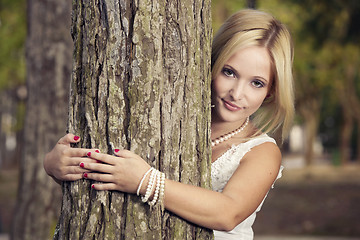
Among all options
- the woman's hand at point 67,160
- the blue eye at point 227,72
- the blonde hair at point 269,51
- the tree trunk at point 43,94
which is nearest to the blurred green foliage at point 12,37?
the tree trunk at point 43,94

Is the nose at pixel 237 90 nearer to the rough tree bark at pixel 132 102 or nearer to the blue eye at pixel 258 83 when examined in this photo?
the blue eye at pixel 258 83

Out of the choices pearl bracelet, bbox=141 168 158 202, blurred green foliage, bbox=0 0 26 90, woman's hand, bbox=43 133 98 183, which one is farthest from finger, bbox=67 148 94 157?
blurred green foliage, bbox=0 0 26 90

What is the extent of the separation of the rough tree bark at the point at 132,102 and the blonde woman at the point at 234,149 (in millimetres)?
75

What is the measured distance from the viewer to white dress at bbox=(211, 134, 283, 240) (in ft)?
9.10

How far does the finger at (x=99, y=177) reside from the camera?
2180 millimetres

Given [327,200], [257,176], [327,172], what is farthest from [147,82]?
[327,172]

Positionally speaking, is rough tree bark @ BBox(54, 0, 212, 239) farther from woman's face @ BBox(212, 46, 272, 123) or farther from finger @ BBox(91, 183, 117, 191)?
woman's face @ BBox(212, 46, 272, 123)

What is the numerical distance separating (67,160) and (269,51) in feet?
3.84

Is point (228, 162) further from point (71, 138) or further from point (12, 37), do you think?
point (12, 37)

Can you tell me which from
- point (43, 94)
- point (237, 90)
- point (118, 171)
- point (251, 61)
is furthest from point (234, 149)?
point (43, 94)

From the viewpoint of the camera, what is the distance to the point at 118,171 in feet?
7.15

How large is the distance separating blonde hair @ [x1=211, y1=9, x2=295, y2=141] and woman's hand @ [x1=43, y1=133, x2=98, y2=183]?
34.6 inches

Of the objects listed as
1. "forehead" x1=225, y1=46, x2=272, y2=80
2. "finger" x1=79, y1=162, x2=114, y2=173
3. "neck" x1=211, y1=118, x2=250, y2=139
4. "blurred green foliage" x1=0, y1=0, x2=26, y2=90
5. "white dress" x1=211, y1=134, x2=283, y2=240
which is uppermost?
"forehead" x1=225, y1=46, x2=272, y2=80

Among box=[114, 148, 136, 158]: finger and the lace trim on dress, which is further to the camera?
the lace trim on dress
